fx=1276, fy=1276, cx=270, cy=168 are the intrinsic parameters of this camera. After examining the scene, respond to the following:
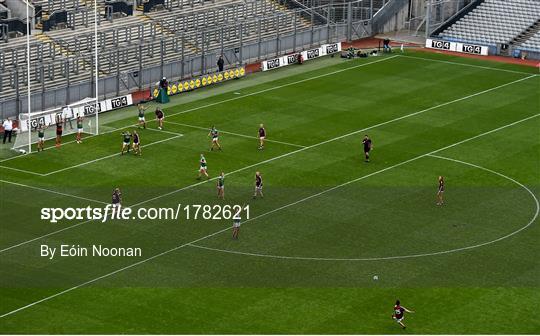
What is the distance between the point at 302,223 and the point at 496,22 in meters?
56.0

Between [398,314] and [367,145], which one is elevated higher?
[367,145]

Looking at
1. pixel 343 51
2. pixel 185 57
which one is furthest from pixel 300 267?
pixel 343 51

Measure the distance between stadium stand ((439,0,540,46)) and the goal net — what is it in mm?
41127

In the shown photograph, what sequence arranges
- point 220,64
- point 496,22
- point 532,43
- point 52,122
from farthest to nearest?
point 496,22 < point 532,43 < point 220,64 < point 52,122

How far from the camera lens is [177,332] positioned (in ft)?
172

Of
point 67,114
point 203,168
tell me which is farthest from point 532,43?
point 203,168

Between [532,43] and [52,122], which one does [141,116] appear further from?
[532,43]

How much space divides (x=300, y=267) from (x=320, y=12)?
201 ft

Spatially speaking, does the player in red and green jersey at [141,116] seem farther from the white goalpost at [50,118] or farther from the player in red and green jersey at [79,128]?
the player in red and green jersey at [79,128]

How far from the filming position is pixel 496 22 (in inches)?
4601

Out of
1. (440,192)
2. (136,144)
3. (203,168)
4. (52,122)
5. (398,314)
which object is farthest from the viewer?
(52,122)

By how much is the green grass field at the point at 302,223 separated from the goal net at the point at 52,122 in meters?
1.90

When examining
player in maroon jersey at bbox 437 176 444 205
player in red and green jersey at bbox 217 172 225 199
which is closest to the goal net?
player in red and green jersey at bbox 217 172 225 199

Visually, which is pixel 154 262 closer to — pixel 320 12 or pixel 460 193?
pixel 460 193
